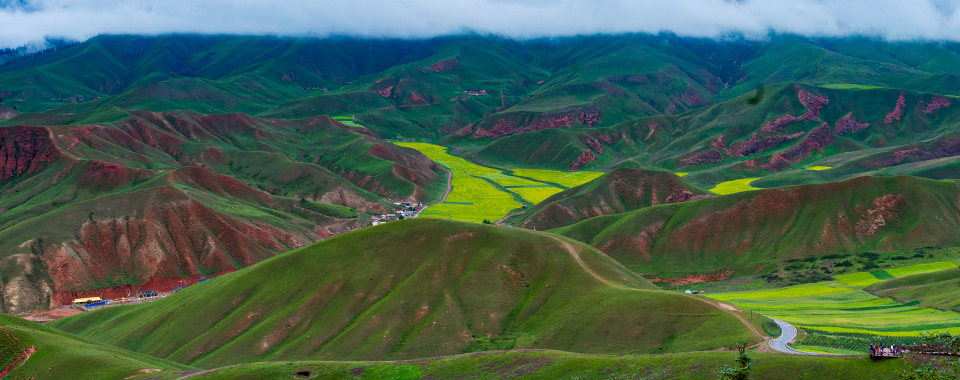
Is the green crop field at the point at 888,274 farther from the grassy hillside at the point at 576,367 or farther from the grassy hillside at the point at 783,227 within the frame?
the grassy hillside at the point at 576,367

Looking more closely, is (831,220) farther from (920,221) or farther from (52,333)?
(52,333)

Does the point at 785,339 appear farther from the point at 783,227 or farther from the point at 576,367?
the point at 783,227

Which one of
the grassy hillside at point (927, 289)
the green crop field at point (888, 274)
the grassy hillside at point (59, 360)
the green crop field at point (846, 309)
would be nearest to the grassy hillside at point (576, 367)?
the grassy hillside at point (59, 360)

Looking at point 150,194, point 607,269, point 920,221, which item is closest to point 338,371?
point 607,269

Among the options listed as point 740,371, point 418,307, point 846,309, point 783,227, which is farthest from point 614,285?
point 783,227

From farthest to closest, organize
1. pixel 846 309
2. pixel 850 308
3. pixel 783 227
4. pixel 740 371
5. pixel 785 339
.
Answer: pixel 783 227 < pixel 850 308 < pixel 846 309 < pixel 785 339 < pixel 740 371

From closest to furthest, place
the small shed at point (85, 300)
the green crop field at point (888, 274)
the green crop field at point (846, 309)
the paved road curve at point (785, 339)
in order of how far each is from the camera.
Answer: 1. the paved road curve at point (785, 339)
2. the green crop field at point (846, 309)
3. the green crop field at point (888, 274)
4. the small shed at point (85, 300)
